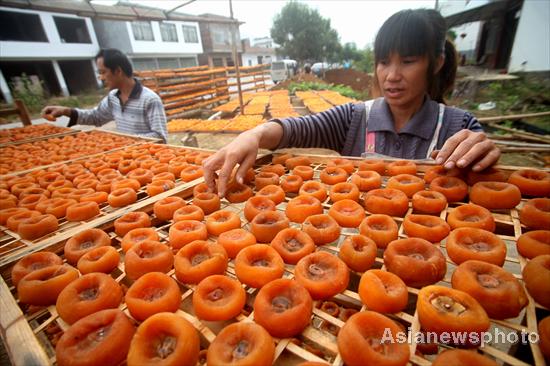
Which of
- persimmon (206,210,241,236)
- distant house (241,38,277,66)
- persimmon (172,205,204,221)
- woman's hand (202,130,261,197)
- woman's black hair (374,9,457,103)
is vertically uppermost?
distant house (241,38,277,66)

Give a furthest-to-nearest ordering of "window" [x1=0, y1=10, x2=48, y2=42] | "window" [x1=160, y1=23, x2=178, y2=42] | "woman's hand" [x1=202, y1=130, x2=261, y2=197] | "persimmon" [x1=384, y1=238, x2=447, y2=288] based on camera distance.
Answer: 1. "window" [x1=160, y1=23, x2=178, y2=42]
2. "window" [x1=0, y1=10, x2=48, y2=42]
3. "woman's hand" [x1=202, y1=130, x2=261, y2=197]
4. "persimmon" [x1=384, y1=238, x2=447, y2=288]

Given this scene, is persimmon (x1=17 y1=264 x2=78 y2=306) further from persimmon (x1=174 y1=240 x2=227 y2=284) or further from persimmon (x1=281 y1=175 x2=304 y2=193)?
persimmon (x1=281 y1=175 x2=304 y2=193)

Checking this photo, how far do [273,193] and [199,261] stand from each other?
81cm

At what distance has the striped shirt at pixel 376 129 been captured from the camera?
2734mm

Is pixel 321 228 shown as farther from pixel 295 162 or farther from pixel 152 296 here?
pixel 295 162

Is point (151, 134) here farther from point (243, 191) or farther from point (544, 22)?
point (544, 22)

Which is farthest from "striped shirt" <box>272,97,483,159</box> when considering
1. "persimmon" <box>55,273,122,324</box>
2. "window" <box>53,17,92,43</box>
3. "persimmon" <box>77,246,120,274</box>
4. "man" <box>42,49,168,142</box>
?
"window" <box>53,17,92,43</box>

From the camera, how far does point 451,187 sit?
1.87 m

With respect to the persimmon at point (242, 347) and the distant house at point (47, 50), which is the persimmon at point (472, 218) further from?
the distant house at point (47, 50)

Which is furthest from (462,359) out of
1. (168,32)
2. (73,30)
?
(168,32)

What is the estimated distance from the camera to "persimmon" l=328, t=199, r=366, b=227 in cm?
170

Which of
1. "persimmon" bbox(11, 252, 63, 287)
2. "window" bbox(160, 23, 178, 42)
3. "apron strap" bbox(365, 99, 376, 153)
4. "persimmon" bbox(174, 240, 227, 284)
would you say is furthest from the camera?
"window" bbox(160, 23, 178, 42)

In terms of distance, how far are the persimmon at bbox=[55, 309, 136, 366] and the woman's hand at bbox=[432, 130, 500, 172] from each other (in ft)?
6.88

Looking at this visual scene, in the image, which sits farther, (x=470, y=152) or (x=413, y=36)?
(x=413, y=36)
